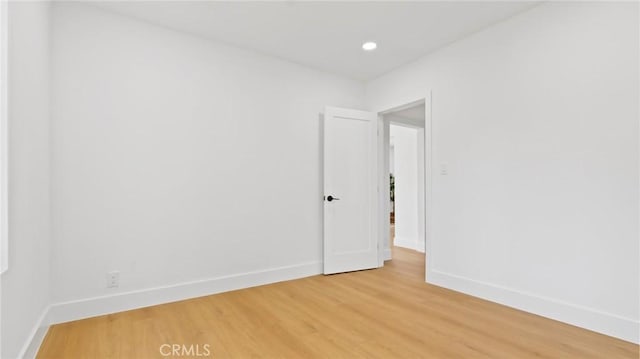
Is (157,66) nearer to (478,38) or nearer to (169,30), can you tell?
(169,30)

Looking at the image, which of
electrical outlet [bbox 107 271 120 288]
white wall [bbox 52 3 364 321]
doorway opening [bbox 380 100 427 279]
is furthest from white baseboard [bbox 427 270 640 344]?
electrical outlet [bbox 107 271 120 288]

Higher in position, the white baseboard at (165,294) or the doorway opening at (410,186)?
the doorway opening at (410,186)

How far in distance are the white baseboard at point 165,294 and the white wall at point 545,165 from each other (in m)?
1.79

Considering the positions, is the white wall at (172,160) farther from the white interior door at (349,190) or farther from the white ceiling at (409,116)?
the white ceiling at (409,116)

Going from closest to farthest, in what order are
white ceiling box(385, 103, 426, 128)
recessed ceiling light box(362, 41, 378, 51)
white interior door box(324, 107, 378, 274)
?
recessed ceiling light box(362, 41, 378, 51) < white interior door box(324, 107, 378, 274) < white ceiling box(385, 103, 426, 128)

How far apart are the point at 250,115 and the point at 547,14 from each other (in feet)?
9.81

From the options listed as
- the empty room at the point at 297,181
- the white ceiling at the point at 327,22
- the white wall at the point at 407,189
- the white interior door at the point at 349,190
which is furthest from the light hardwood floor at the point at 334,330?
the white ceiling at the point at 327,22

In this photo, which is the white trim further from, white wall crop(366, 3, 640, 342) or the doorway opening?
the doorway opening

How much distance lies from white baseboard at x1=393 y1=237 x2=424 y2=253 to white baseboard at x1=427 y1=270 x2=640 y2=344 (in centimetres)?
216

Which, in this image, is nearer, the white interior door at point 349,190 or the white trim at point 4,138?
the white trim at point 4,138

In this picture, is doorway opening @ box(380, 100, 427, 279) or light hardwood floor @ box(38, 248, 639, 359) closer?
light hardwood floor @ box(38, 248, 639, 359)

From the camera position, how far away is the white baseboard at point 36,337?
5.95 ft

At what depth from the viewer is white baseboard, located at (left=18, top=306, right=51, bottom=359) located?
1.81 metres

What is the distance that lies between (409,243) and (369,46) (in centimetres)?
370
